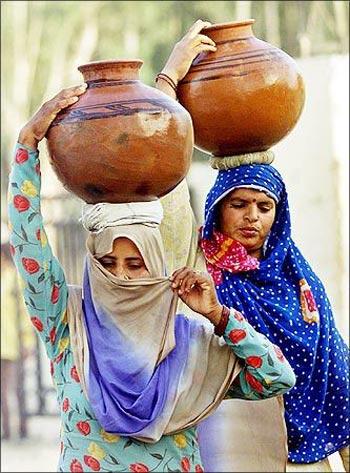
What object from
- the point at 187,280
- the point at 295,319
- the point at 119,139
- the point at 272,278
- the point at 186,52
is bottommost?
the point at 295,319

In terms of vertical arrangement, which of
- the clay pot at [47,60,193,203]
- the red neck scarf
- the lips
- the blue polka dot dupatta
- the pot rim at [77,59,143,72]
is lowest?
the blue polka dot dupatta

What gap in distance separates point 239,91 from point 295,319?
76 cm

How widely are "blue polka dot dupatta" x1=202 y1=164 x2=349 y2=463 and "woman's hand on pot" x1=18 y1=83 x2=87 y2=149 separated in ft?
2.99

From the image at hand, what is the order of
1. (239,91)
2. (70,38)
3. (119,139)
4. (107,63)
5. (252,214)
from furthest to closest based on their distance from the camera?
(70,38) < (252,214) < (239,91) < (107,63) < (119,139)

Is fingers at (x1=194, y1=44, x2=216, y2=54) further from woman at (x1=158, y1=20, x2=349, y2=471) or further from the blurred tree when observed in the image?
the blurred tree

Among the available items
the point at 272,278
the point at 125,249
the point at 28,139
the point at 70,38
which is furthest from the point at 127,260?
the point at 70,38

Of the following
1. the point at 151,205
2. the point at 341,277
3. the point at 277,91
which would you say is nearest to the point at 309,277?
the point at 277,91

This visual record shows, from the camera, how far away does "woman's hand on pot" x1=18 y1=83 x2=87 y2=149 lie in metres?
4.62

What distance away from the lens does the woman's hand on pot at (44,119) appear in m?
4.62

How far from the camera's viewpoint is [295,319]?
17.8 feet

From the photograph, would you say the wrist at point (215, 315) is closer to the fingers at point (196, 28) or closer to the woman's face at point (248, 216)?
the woman's face at point (248, 216)

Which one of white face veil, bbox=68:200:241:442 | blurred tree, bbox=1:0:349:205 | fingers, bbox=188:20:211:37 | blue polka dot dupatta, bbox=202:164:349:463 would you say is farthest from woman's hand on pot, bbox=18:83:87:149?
blurred tree, bbox=1:0:349:205

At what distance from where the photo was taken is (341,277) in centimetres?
1327

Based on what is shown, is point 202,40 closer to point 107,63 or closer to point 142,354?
point 107,63
